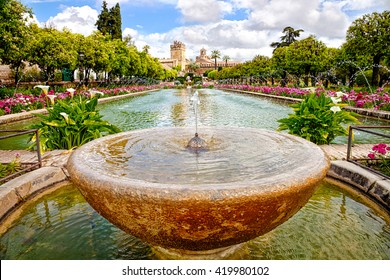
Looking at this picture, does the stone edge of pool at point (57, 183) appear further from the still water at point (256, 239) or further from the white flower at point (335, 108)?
the white flower at point (335, 108)

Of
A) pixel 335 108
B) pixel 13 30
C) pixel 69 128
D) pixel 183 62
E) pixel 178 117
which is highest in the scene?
pixel 183 62

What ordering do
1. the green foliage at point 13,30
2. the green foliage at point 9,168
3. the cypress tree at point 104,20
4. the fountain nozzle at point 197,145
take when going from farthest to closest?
the cypress tree at point 104,20 < the green foliage at point 13,30 < the green foliage at point 9,168 < the fountain nozzle at point 197,145

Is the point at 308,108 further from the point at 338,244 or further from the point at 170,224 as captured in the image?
the point at 170,224

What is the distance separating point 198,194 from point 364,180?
291 cm

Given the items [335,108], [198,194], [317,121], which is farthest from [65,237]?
[335,108]

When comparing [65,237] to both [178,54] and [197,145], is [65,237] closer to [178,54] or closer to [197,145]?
[197,145]

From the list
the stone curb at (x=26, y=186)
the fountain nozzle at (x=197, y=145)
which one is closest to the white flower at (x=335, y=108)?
the fountain nozzle at (x=197, y=145)

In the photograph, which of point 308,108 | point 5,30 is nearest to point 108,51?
point 5,30

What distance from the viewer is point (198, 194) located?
1.57 metres

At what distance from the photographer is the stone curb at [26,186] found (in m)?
3.21

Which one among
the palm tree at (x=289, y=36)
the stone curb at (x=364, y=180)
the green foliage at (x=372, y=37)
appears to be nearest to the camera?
the stone curb at (x=364, y=180)

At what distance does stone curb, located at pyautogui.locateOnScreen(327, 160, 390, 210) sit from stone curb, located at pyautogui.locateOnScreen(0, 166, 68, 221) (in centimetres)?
364

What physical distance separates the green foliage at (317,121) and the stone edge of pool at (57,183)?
1415mm

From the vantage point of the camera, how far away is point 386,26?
66.4 feet
